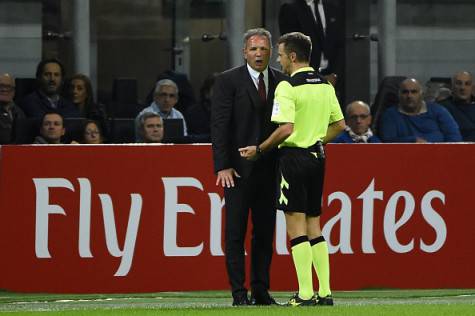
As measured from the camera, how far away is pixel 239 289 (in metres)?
11.9

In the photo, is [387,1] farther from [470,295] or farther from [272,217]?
[272,217]

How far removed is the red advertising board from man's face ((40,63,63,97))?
1.89m

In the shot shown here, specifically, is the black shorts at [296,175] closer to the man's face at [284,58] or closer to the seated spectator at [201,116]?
the man's face at [284,58]

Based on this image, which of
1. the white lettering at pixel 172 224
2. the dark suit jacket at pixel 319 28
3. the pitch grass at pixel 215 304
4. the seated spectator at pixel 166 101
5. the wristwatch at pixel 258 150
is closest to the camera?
the pitch grass at pixel 215 304

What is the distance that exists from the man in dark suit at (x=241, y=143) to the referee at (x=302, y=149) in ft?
0.67

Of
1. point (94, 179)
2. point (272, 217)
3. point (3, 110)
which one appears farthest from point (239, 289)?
point (3, 110)

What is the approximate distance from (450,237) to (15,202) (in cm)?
355

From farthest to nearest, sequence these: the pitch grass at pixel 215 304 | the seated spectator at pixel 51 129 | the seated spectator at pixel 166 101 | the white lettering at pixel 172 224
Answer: the seated spectator at pixel 166 101 < the seated spectator at pixel 51 129 < the white lettering at pixel 172 224 < the pitch grass at pixel 215 304

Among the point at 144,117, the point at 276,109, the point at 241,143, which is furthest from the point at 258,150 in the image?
the point at 144,117

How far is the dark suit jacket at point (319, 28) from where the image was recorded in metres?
17.2

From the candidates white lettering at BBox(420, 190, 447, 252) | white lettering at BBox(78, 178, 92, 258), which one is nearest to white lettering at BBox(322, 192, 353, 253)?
white lettering at BBox(420, 190, 447, 252)

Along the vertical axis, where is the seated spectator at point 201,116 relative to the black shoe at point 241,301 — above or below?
above

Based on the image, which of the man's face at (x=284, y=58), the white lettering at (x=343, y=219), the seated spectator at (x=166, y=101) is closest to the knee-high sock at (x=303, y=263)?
the man's face at (x=284, y=58)

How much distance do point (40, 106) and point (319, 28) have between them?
320 cm
